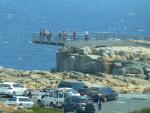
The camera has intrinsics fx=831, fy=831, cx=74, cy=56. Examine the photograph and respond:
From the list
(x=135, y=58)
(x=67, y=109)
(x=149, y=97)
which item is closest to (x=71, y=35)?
(x=135, y=58)

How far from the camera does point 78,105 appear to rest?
1890 inches

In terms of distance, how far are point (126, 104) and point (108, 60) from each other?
869 inches

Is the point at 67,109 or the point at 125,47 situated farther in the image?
the point at 125,47

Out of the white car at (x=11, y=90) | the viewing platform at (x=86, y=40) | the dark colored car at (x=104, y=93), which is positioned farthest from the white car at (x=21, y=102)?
the viewing platform at (x=86, y=40)

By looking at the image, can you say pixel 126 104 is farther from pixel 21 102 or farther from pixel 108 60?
pixel 108 60

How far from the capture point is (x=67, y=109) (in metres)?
48.5

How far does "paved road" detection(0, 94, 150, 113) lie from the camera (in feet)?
171

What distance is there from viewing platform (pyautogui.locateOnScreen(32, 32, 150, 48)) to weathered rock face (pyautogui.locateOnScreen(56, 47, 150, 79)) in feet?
5.31

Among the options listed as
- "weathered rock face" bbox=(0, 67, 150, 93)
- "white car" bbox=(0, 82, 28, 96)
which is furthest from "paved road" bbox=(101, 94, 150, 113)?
"white car" bbox=(0, 82, 28, 96)

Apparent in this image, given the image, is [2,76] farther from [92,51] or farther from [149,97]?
[149,97]

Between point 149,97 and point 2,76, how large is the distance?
57.9ft

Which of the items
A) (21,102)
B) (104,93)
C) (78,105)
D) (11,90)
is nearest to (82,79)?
(104,93)

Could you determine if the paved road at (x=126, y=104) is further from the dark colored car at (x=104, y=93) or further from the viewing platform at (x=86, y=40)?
the viewing platform at (x=86, y=40)

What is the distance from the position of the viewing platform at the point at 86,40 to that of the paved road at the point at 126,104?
70.3 feet
